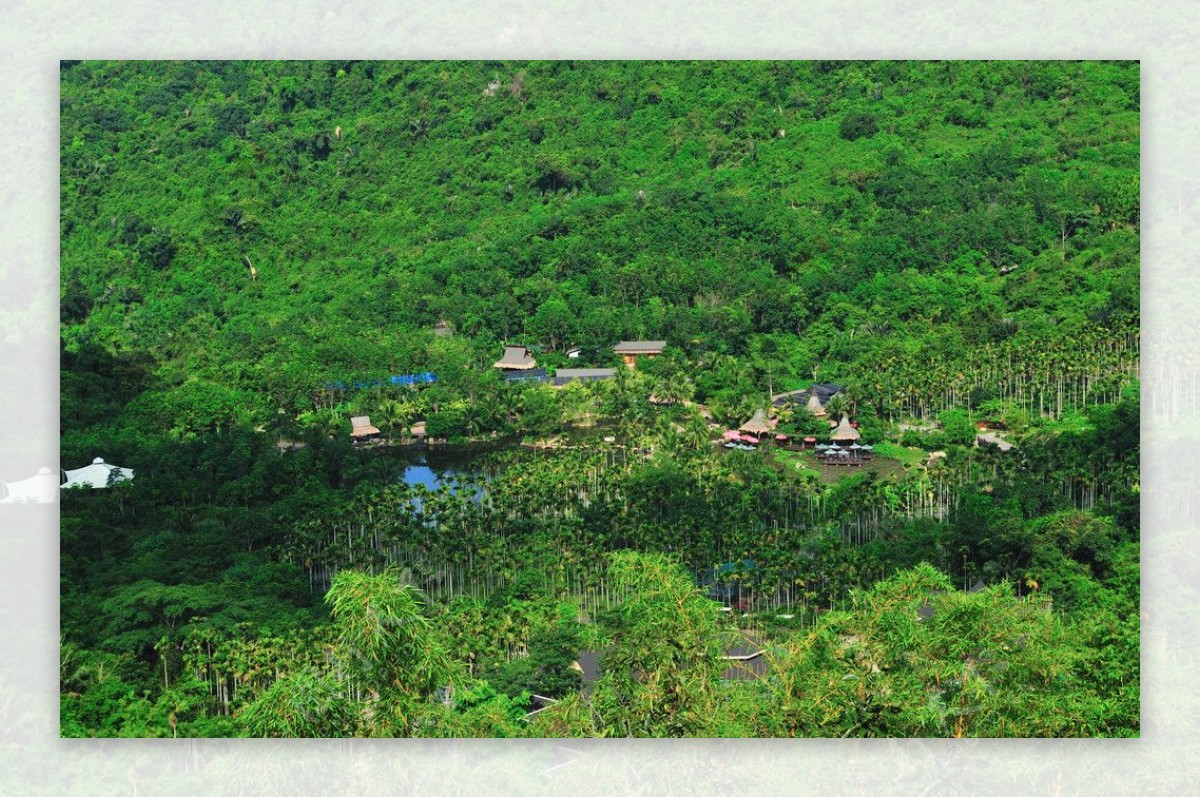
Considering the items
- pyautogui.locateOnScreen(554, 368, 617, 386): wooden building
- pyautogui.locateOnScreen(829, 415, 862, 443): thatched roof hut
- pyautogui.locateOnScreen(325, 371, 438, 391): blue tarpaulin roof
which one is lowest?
pyautogui.locateOnScreen(829, 415, 862, 443): thatched roof hut

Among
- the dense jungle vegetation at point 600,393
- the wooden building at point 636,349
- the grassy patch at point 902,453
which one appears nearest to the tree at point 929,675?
the dense jungle vegetation at point 600,393

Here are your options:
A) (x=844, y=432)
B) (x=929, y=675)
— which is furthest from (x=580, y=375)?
(x=929, y=675)

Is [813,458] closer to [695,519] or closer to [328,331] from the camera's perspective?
[695,519]

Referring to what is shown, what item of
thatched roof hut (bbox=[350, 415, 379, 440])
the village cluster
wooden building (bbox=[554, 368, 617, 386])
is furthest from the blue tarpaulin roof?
wooden building (bbox=[554, 368, 617, 386])

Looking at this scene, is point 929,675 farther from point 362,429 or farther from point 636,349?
point 636,349

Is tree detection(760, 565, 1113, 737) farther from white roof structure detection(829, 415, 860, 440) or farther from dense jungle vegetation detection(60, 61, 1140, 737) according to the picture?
white roof structure detection(829, 415, 860, 440)

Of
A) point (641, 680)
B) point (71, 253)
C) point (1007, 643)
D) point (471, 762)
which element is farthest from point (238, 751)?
point (71, 253)
